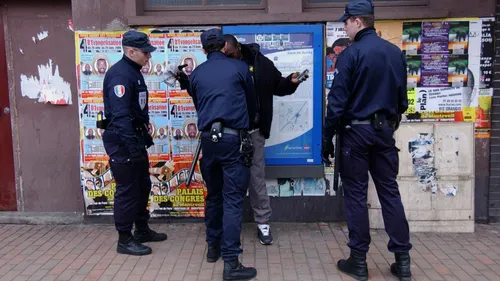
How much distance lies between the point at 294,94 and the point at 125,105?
75.2 inches

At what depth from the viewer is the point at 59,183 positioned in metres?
5.59

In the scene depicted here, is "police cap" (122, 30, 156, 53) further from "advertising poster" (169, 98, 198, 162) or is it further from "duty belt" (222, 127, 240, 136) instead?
"duty belt" (222, 127, 240, 136)

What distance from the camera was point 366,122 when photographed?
3.77 m

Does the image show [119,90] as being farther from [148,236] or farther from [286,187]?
[286,187]

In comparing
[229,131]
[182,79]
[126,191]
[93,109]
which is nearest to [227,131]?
[229,131]

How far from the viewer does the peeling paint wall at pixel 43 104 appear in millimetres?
5379

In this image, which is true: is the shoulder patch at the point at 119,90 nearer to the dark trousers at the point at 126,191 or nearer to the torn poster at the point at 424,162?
the dark trousers at the point at 126,191

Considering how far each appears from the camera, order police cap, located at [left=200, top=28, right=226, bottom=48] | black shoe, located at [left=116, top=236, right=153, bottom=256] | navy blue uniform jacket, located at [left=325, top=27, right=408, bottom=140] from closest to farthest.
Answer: navy blue uniform jacket, located at [left=325, top=27, right=408, bottom=140] < police cap, located at [left=200, top=28, right=226, bottom=48] < black shoe, located at [left=116, top=236, right=153, bottom=256]

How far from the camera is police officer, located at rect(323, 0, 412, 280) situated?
12.2ft

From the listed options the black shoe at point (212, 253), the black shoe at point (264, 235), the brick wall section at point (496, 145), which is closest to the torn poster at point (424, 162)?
the brick wall section at point (496, 145)

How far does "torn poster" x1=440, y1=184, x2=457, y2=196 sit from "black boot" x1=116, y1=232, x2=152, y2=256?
3133 millimetres

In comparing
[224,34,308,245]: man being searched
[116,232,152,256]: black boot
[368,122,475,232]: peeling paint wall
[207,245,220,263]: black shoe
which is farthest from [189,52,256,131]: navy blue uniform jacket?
[368,122,475,232]: peeling paint wall

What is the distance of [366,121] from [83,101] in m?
3.17

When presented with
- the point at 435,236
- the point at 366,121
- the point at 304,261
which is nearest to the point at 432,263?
the point at 435,236
